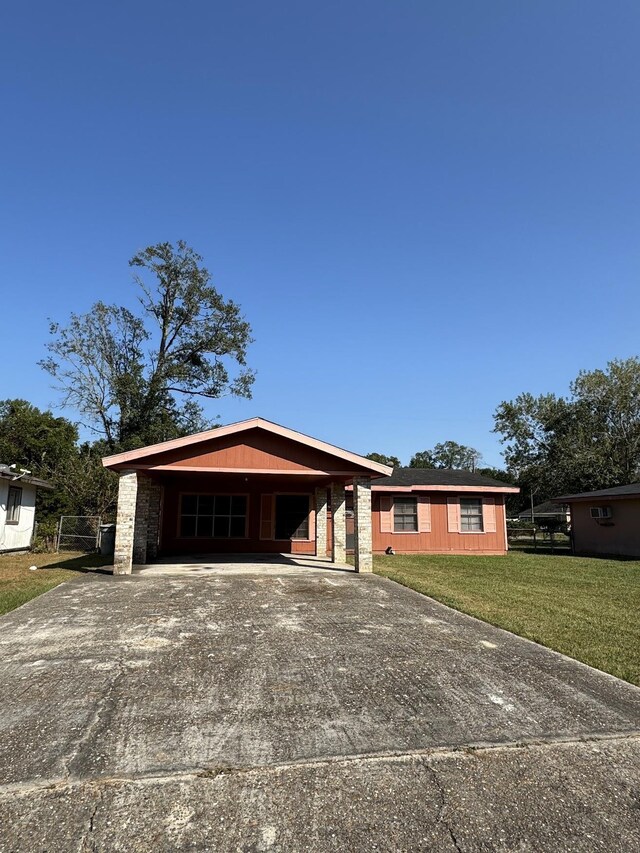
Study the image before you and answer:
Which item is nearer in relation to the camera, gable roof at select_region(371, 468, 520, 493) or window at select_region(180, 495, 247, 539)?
window at select_region(180, 495, 247, 539)

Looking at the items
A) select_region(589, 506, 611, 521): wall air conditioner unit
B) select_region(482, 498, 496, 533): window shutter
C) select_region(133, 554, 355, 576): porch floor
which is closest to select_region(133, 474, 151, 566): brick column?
select_region(133, 554, 355, 576): porch floor

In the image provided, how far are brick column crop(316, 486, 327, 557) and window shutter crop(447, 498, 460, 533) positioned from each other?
5.51m

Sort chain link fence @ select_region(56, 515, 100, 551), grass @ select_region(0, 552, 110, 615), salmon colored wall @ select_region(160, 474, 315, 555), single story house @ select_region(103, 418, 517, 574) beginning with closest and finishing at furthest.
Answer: grass @ select_region(0, 552, 110, 615) → single story house @ select_region(103, 418, 517, 574) → salmon colored wall @ select_region(160, 474, 315, 555) → chain link fence @ select_region(56, 515, 100, 551)

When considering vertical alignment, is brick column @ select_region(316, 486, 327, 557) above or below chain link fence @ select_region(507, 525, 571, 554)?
above

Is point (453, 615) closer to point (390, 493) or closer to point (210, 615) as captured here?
point (210, 615)

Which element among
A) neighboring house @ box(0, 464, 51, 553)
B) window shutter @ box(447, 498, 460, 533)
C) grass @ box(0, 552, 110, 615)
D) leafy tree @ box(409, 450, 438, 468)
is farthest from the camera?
leafy tree @ box(409, 450, 438, 468)

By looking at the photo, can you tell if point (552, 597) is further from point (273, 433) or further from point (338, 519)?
point (273, 433)

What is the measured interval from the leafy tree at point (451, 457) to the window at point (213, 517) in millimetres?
75893

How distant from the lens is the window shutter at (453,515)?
66.6ft

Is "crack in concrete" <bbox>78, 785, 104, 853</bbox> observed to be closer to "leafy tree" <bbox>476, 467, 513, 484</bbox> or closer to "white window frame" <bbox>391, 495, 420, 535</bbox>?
"white window frame" <bbox>391, 495, 420, 535</bbox>

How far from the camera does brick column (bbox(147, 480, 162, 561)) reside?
585 inches

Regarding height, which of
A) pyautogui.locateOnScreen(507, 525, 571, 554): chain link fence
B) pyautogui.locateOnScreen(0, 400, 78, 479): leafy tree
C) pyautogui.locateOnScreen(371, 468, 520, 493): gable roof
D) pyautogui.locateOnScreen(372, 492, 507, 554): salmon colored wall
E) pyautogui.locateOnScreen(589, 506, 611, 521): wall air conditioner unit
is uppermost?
pyautogui.locateOnScreen(0, 400, 78, 479): leafy tree

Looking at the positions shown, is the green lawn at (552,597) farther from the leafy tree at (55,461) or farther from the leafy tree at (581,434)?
the leafy tree at (581,434)

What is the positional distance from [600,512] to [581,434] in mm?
18896
